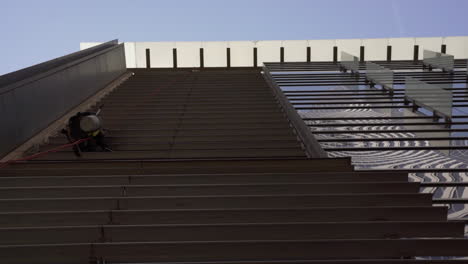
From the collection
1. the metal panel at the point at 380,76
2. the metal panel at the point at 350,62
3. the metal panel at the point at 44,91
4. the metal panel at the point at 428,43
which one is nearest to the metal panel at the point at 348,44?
the metal panel at the point at 350,62

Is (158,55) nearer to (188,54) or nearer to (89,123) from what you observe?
(188,54)

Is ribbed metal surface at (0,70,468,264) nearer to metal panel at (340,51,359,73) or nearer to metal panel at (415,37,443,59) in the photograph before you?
metal panel at (340,51,359,73)

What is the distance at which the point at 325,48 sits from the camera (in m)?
19.2

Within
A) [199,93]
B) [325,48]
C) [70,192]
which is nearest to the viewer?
[70,192]

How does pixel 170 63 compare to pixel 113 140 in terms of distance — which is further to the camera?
pixel 170 63

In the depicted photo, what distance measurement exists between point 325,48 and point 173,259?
16435 mm

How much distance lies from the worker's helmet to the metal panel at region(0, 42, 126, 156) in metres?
0.98

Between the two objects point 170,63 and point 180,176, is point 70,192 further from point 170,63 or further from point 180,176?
point 170,63

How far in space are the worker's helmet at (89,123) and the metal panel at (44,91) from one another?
977 mm

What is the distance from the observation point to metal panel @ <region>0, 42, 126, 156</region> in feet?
24.6

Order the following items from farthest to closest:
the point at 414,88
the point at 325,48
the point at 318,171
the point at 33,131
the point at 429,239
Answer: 1. the point at 325,48
2. the point at 414,88
3. the point at 33,131
4. the point at 318,171
5. the point at 429,239

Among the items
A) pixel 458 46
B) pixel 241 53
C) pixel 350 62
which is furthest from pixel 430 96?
pixel 458 46

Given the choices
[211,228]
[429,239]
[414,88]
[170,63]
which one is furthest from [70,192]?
[170,63]

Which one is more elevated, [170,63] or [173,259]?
[170,63]
